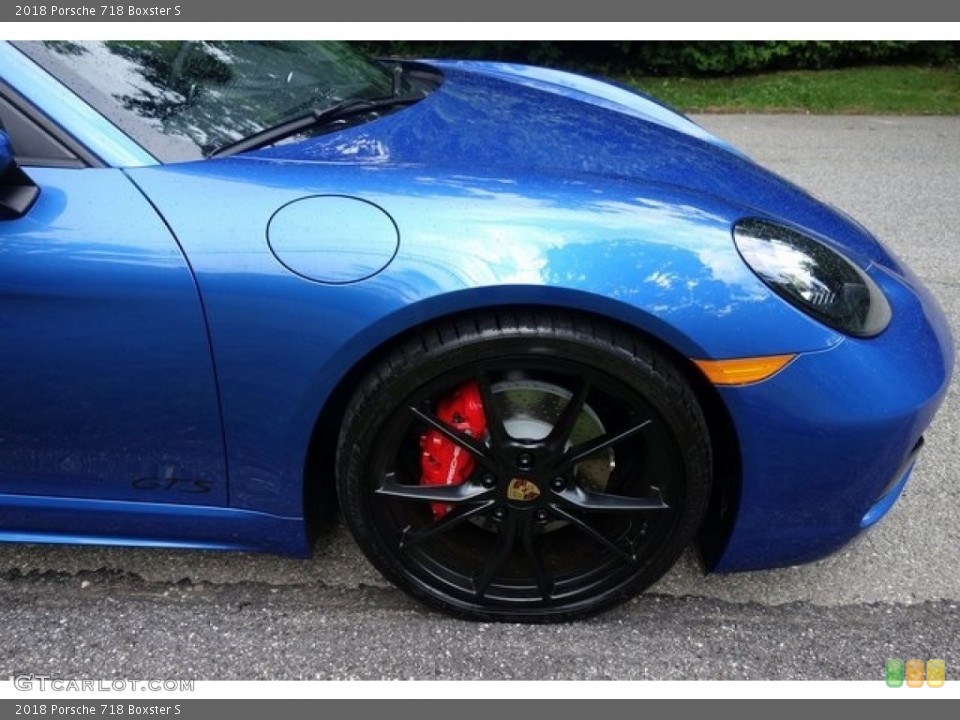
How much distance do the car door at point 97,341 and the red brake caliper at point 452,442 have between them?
18.4 inches

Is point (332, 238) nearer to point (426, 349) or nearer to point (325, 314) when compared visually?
point (325, 314)

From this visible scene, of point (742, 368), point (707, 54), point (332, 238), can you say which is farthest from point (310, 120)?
point (707, 54)

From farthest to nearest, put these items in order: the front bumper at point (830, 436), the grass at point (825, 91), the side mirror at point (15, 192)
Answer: the grass at point (825, 91) < the front bumper at point (830, 436) < the side mirror at point (15, 192)

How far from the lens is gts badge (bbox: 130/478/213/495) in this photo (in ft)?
6.13

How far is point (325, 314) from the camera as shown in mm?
1659

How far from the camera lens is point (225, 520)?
1911mm

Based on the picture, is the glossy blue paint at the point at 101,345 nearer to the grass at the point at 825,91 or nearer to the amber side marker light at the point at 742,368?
the amber side marker light at the point at 742,368

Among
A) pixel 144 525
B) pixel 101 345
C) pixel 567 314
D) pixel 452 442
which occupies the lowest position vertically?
pixel 144 525

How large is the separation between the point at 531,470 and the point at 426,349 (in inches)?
14.8

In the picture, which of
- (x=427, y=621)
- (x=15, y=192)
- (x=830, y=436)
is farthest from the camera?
(x=427, y=621)

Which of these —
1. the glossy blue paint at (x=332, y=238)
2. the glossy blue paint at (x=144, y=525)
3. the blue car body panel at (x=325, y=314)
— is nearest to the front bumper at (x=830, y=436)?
the blue car body panel at (x=325, y=314)

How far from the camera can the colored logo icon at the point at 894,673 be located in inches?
74.9

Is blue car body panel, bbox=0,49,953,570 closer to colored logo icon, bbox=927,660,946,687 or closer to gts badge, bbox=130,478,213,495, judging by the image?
gts badge, bbox=130,478,213,495

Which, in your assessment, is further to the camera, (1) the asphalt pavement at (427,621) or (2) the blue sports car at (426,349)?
(1) the asphalt pavement at (427,621)
